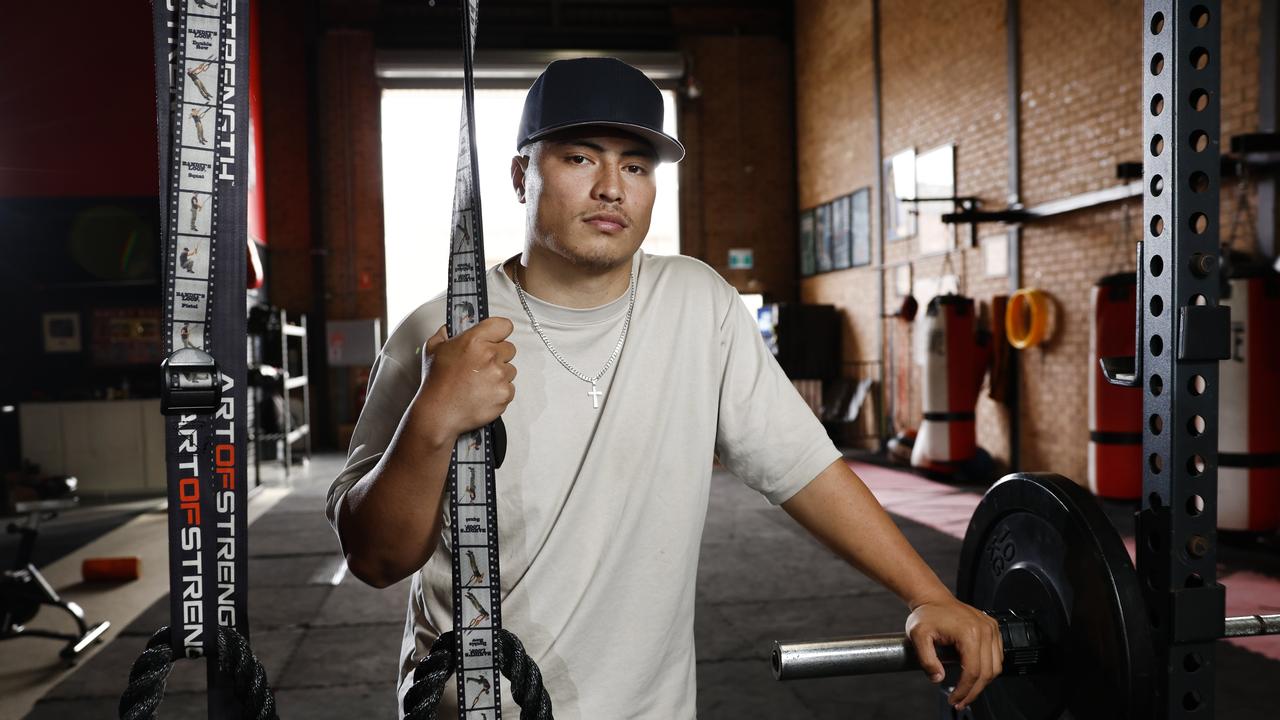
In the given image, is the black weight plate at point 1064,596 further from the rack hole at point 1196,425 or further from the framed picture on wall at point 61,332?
the framed picture on wall at point 61,332

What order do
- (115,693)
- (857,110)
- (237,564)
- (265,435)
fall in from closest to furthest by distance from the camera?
(237,564), (115,693), (265,435), (857,110)

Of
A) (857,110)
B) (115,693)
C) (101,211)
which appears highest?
(857,110)

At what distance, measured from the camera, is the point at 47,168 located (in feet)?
23.3

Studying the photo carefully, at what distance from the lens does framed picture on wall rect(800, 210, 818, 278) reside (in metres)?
11.5

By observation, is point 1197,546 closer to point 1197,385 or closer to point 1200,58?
point 1197,385

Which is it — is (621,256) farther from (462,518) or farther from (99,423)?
(99,423)

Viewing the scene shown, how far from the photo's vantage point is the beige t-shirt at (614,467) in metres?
1.22

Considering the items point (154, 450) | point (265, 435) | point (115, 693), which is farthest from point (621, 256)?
point (265, 435)

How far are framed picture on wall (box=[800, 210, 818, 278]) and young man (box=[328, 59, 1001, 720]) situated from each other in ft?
34.2

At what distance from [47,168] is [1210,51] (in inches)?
327

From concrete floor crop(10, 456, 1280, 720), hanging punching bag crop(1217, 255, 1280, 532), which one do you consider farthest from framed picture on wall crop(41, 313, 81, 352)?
hanging punching bag crop(1217, 255, 1280, 532)

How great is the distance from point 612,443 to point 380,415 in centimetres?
33

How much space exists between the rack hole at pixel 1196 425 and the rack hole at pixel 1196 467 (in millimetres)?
32

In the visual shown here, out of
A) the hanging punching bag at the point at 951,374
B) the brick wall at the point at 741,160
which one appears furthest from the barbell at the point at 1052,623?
the brick wall at the point at 741,160
